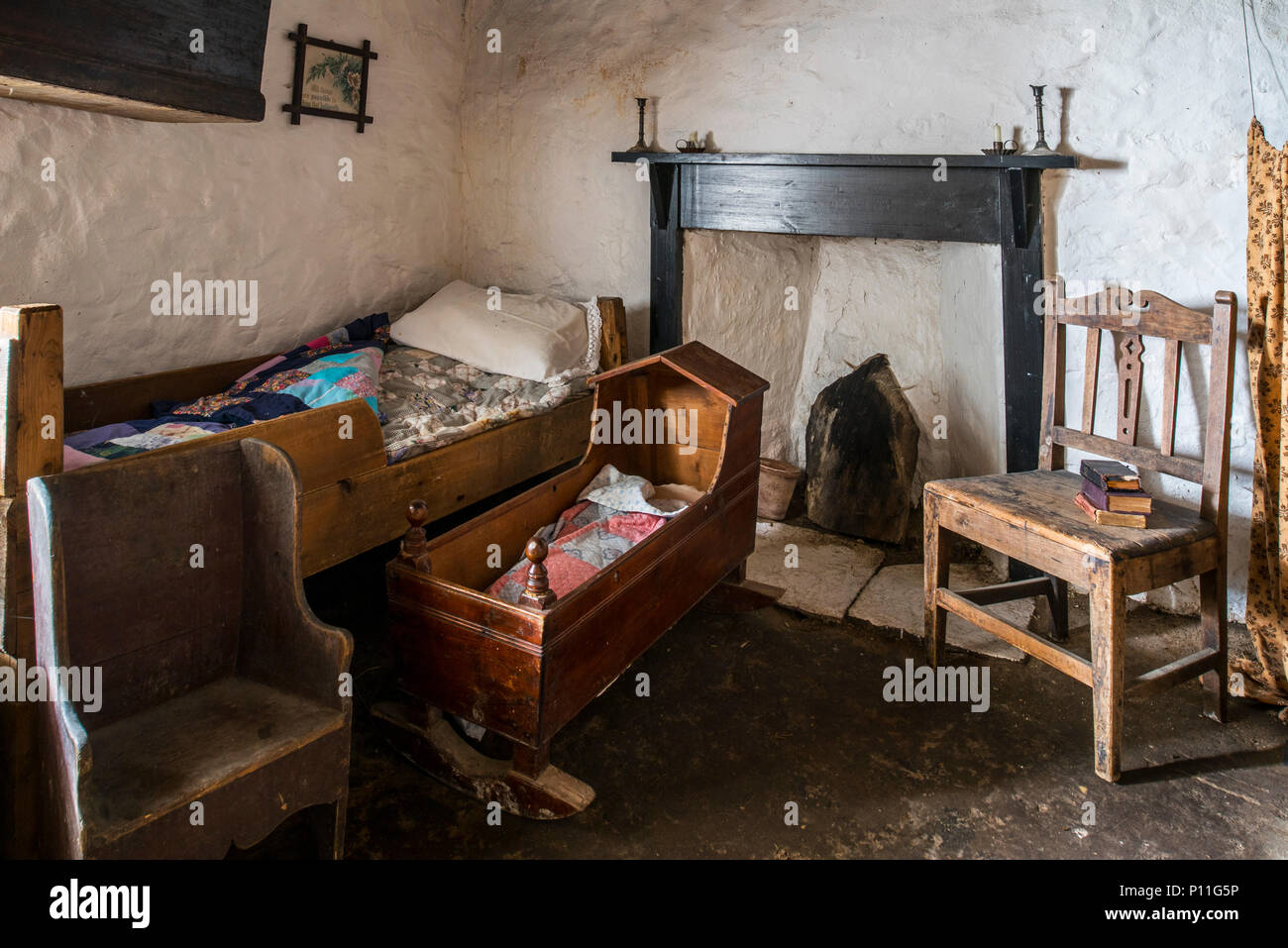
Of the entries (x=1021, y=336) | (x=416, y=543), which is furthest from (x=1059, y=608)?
(x=416, y=543)

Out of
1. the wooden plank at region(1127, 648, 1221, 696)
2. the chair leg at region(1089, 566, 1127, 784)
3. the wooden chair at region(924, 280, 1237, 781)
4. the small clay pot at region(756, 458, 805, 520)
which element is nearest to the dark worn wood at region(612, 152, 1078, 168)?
the wooden chair at region(924, 280, 1237, 781)

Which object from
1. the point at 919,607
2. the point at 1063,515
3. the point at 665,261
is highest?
the point at 665,261

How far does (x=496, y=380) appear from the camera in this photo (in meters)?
3.75

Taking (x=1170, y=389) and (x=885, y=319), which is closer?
(x=1170, y=389)

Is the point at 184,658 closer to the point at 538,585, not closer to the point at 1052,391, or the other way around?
the point at 538,585

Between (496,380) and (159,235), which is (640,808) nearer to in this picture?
(496,380)

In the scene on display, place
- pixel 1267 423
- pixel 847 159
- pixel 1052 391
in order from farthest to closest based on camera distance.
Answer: pixel 847 159 < pixel 1052 391 < pixel 1267 423

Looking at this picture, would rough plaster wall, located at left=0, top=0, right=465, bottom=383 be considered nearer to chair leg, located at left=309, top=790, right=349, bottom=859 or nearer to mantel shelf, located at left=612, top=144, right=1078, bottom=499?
mantel shelf, located at left=612, top=144, right=1078, bottom=499

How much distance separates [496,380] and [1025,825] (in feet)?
8.12

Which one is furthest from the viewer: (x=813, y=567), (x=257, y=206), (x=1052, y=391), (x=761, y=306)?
(x=761, y=306)

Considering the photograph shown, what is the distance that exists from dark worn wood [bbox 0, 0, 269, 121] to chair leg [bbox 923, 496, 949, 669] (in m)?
2.52

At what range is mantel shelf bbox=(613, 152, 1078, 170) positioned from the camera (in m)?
3.13

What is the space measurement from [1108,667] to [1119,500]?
0.46 meters

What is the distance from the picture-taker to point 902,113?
138 inches
